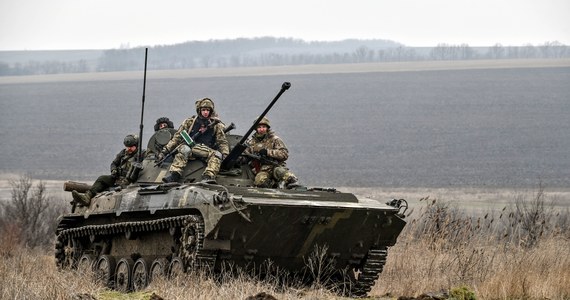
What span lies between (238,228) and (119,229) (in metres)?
3.15

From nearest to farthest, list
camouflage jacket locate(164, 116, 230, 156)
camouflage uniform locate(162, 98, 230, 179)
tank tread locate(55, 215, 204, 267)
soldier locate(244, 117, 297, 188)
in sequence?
tank tread locate(55, 215, 204, 267) → camouflage uniform locate(162, 98, 230, 179) → soldier locate(244, 117, 297, 188) → camouflage jacket locate(164, 116, 230, 156)

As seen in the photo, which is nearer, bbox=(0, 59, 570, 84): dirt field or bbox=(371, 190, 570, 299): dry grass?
bbox=(371, 190, 570, 299): dry grass

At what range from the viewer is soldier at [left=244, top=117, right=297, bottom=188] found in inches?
811

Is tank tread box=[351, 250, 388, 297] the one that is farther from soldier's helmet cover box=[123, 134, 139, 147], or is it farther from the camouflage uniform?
soldier's helmet cover box=[123, 134, 139, 147]

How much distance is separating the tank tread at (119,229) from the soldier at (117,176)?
499mm

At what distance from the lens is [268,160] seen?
20781 mm

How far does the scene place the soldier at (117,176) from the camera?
22.2 metres

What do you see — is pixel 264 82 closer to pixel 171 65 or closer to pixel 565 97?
pixel 565 97

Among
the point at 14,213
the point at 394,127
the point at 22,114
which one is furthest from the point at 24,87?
the point at 14,213

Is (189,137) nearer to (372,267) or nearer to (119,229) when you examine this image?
(119,229)

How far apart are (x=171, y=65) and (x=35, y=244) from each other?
11867 centimetres

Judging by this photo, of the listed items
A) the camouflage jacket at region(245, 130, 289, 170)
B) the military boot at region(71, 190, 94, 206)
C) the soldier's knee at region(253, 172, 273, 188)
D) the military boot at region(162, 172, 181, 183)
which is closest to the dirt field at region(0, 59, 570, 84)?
the military boot at region(71, 190, 94, 206)

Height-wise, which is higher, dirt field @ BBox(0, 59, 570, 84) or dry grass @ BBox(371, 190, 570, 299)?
dry grass @ BBox(371, 190, 570, 299)

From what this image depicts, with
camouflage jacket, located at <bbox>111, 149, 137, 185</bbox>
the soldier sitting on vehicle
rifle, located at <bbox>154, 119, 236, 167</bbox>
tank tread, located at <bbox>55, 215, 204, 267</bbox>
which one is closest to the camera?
tank tread, located at <bbox>55, 215, 204, 267</bbox>
